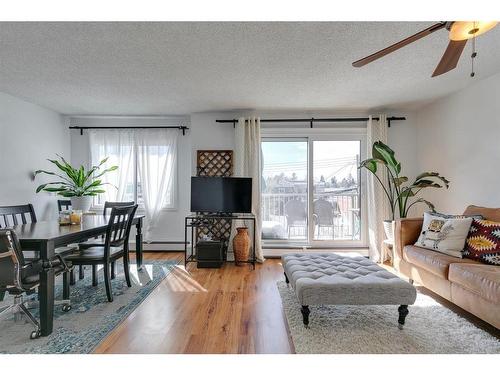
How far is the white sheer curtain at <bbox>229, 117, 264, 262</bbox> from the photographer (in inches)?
168

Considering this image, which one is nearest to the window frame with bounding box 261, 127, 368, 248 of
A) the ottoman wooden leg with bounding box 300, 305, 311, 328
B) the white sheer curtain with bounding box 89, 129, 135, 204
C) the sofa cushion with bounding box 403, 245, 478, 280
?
the sofa cushion with bounding box 403, 245, 478, 280

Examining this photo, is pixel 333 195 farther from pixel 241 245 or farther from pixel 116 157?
pixel 116 157

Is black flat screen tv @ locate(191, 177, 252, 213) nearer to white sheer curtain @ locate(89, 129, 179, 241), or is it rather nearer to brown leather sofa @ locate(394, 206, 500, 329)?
white sheer curtain @ locate(89, 129, 179, 241)

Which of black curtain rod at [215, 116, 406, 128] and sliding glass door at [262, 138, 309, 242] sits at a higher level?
black curtain rod at [215, 116, 406, 128]

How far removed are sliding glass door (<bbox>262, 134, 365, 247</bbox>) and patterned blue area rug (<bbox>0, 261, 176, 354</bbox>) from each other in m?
2.03

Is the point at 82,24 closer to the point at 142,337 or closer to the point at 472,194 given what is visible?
the point at 142,337

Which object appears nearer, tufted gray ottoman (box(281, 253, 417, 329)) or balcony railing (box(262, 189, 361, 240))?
tufted gray ottoman (box(281, 253, 417, 329))

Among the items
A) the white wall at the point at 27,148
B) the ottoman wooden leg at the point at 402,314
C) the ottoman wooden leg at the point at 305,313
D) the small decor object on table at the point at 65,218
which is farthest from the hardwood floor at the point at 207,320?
the white wall at the point at 27,148

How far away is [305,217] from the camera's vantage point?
447cm

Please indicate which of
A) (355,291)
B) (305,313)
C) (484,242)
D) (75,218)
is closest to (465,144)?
(484,242)

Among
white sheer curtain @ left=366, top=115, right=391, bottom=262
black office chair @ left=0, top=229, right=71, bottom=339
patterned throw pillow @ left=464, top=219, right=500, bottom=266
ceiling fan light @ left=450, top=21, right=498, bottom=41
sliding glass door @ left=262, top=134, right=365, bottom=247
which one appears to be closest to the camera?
ceiling fan light @ left=450, top=21, right=498, bottom=41

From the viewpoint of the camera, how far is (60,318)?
7.45 ft
